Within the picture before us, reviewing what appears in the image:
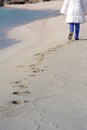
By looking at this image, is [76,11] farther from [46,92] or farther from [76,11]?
[46,92]

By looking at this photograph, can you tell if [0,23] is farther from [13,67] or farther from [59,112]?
[59,112]

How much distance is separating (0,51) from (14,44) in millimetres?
1571

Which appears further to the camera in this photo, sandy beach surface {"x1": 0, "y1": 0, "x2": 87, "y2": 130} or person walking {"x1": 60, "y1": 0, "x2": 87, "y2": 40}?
person walking {"x1": 60, "y1": 0, "x2": 87, "y2": 40}

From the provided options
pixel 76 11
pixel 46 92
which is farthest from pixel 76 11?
pixel 46 92

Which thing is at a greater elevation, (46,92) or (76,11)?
(46,92)

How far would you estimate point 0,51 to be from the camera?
1247 cm

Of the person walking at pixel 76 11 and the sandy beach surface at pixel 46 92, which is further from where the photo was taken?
the person walking at pixel 76 11

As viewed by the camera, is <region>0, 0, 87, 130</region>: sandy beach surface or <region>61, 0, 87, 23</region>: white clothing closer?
<region>0, 0, 87, 130</region>: sandy beach surface

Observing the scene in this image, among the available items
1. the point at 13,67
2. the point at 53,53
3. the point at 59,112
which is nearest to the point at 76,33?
the point at 53,53

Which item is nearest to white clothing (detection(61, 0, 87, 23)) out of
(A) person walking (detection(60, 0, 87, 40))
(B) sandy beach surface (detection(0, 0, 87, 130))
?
(A) person walking (detection(60, 0, 87, 40))

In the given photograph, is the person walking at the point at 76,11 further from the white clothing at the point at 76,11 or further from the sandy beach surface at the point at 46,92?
the sandy beach surface at the point at 46,92

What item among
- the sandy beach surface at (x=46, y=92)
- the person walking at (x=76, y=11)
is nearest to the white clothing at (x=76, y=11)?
the person walking at (x=76, y=11)

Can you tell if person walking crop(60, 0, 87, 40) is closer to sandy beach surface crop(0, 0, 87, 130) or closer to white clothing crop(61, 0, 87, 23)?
white clothing crop(61, 0, 87, 23)

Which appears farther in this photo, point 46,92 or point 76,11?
point 76,11
